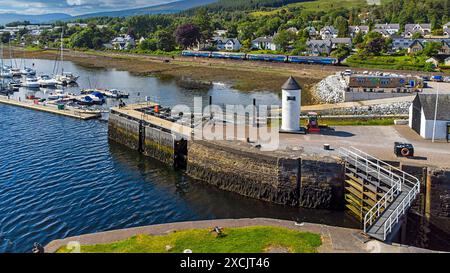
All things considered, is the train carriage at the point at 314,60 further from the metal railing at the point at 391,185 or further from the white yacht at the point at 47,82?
the metal railing at the point at 391,185

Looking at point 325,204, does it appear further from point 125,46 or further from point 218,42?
point 125,46

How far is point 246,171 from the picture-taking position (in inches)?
1109

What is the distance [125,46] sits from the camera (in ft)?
518

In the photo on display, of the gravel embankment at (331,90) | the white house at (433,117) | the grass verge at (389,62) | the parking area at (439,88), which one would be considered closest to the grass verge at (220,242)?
the white house at (433,117)

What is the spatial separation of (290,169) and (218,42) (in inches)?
4855

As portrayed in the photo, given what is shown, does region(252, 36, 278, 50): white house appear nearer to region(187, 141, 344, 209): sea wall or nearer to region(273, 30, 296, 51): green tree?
region(273, 30, 296, 51): green tree

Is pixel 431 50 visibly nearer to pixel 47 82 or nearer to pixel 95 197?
pixel 47 82

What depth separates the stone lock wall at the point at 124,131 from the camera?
3869 centimetres

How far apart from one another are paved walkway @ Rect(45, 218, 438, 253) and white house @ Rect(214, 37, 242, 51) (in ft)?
397

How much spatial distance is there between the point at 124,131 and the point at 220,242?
972 inches

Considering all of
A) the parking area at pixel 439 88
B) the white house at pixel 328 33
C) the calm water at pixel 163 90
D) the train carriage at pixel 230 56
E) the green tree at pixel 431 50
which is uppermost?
the white house at pixel 328 33

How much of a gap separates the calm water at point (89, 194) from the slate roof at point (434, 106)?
406 inches

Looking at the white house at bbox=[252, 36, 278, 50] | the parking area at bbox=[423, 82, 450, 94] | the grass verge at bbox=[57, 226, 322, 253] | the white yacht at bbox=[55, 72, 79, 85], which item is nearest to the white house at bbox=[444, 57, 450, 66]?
the parking area at bbox=[423, 82, 450, 94]
